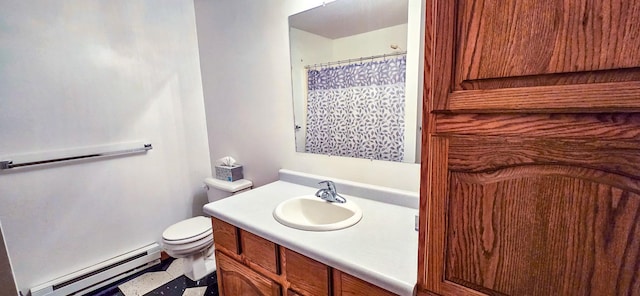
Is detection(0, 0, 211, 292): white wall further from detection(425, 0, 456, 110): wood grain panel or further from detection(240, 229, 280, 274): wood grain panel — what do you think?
detection(425, 0, 456, 110): wood grain panel

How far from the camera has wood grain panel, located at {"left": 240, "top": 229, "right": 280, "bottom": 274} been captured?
1.06 metres

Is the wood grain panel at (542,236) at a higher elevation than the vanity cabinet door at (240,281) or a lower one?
higher

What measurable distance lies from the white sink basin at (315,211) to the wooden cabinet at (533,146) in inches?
22.8

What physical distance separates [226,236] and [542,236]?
1166mm

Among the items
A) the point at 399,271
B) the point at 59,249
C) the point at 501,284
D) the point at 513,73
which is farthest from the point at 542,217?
the point at 59,249

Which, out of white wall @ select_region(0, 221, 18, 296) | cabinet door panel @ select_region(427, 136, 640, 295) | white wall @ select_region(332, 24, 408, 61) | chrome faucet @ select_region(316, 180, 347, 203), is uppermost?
white wall @ select_region(332, 24, 408, 61)

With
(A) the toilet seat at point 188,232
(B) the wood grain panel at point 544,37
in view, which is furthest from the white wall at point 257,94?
(B) the wood grain panel at point 544,37

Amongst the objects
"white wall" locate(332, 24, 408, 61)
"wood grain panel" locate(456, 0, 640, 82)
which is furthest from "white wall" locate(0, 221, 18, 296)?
"white wall" locate(332, 24, 408, 61)

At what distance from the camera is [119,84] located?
6.03 ft

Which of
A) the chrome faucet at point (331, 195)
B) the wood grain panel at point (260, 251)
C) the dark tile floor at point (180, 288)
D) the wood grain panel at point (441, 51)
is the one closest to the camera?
the wood grain panel at point (441, 51)

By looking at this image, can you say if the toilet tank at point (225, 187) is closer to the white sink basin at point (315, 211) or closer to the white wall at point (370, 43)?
the white sink basin at point (315, 211)

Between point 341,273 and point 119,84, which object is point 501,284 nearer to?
point 341,273

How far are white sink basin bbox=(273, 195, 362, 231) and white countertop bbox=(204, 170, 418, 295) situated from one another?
5 centimetres

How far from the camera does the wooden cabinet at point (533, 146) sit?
17.0 inches
